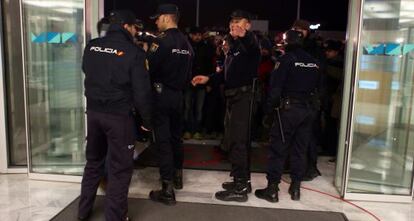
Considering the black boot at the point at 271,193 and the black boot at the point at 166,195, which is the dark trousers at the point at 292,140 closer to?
the black boot at the point at 271,193

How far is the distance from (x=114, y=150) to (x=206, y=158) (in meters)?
2.18

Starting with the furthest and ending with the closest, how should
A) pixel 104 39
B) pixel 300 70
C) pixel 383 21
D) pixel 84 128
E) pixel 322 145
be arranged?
pixel 322 145
pixel 84 128
pixel 383 21
pixel 300 70
pixel 104 39

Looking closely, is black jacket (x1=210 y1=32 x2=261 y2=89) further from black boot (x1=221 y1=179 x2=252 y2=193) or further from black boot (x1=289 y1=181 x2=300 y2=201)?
black boot (x1=289 y1=181 x2=300 y2=201)

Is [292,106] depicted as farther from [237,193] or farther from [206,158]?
[206,158]

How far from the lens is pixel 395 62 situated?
12.1 ft

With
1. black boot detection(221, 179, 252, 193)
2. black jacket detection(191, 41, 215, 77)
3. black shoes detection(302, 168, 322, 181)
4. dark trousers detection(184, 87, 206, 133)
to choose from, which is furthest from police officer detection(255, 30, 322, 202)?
dark trousers detection(184, 87, 206, 133)

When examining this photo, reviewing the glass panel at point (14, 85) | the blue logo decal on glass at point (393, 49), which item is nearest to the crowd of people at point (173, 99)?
the blue logo decal on glass at point (393, 49)

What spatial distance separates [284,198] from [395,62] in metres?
1.59

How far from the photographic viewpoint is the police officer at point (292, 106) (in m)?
3.38

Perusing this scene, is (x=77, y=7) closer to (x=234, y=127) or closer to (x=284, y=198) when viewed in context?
(x=234, y=127)

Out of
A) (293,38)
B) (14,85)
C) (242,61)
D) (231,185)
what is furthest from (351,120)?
(14,85)

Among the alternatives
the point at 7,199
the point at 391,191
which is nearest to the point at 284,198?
the point at 391,191

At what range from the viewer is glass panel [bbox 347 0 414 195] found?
11.8 feet

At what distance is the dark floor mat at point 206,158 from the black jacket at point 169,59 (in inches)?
53.4
